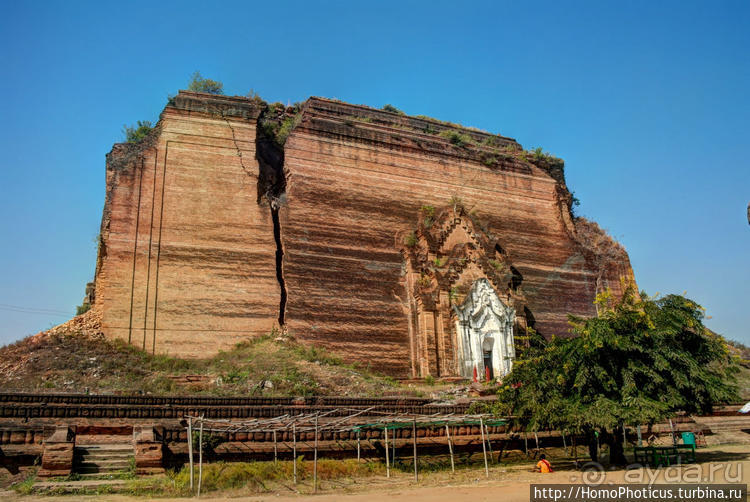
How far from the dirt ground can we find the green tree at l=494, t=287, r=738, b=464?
0.98m

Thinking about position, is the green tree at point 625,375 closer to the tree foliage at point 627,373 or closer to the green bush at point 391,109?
the tree foliage at point 627,373

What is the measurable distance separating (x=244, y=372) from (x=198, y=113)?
35.0 ft

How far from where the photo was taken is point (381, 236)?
86.9ft

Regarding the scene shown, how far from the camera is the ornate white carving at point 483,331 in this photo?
24750 millimetres

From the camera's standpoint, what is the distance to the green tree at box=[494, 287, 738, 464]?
496 inches

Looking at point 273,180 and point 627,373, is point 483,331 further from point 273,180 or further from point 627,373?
point 627,373

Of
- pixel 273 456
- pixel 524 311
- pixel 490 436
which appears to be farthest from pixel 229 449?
pixel 524 311

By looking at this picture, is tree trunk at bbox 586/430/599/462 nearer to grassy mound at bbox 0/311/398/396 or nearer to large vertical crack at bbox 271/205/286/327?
grassy mound at bbox 0/311/398/396

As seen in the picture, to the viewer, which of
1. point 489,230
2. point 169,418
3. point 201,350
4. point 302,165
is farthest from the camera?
point 489,230

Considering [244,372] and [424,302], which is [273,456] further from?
[424,302]

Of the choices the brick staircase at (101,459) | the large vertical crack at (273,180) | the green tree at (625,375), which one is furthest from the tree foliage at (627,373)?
the large vertical crack at (273,180)

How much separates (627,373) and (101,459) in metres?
9.92

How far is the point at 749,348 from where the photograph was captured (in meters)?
32.8

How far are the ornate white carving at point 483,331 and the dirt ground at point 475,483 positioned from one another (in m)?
10.6
